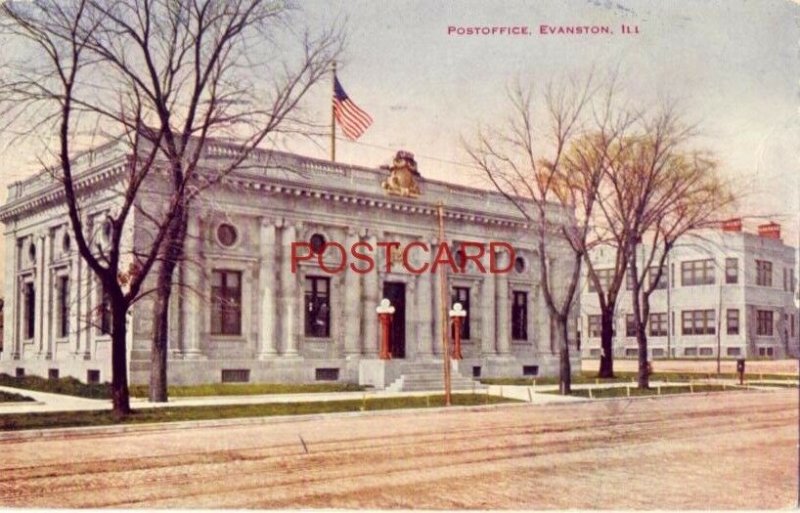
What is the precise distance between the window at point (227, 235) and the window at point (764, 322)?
48.3ft

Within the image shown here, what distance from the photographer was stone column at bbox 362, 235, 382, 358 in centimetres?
2717

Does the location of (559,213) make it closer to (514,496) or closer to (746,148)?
(746,148)

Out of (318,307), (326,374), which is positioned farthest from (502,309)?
(318,307)

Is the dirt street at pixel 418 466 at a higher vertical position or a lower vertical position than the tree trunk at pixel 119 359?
lower

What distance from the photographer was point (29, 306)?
95.3 feet

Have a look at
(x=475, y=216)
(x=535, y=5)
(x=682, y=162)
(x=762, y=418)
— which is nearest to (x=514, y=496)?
(x=535, y=5)

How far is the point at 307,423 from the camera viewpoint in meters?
18.4

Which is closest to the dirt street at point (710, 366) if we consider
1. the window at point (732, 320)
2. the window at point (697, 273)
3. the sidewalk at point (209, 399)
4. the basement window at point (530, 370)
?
the window at point (732, 320)

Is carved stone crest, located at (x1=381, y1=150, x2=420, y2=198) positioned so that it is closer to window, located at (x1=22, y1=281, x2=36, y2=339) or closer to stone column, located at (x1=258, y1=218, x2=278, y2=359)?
stone column, located at (x1=258, y1=218, x2=278, y2=359)

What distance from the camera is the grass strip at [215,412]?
663 inches

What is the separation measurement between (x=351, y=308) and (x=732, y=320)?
13.4m

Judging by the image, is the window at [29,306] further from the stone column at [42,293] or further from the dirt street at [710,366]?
the dirt street at [710,366]

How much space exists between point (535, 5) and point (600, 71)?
8.03ft

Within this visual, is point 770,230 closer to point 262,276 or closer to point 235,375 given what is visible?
point 262,276
